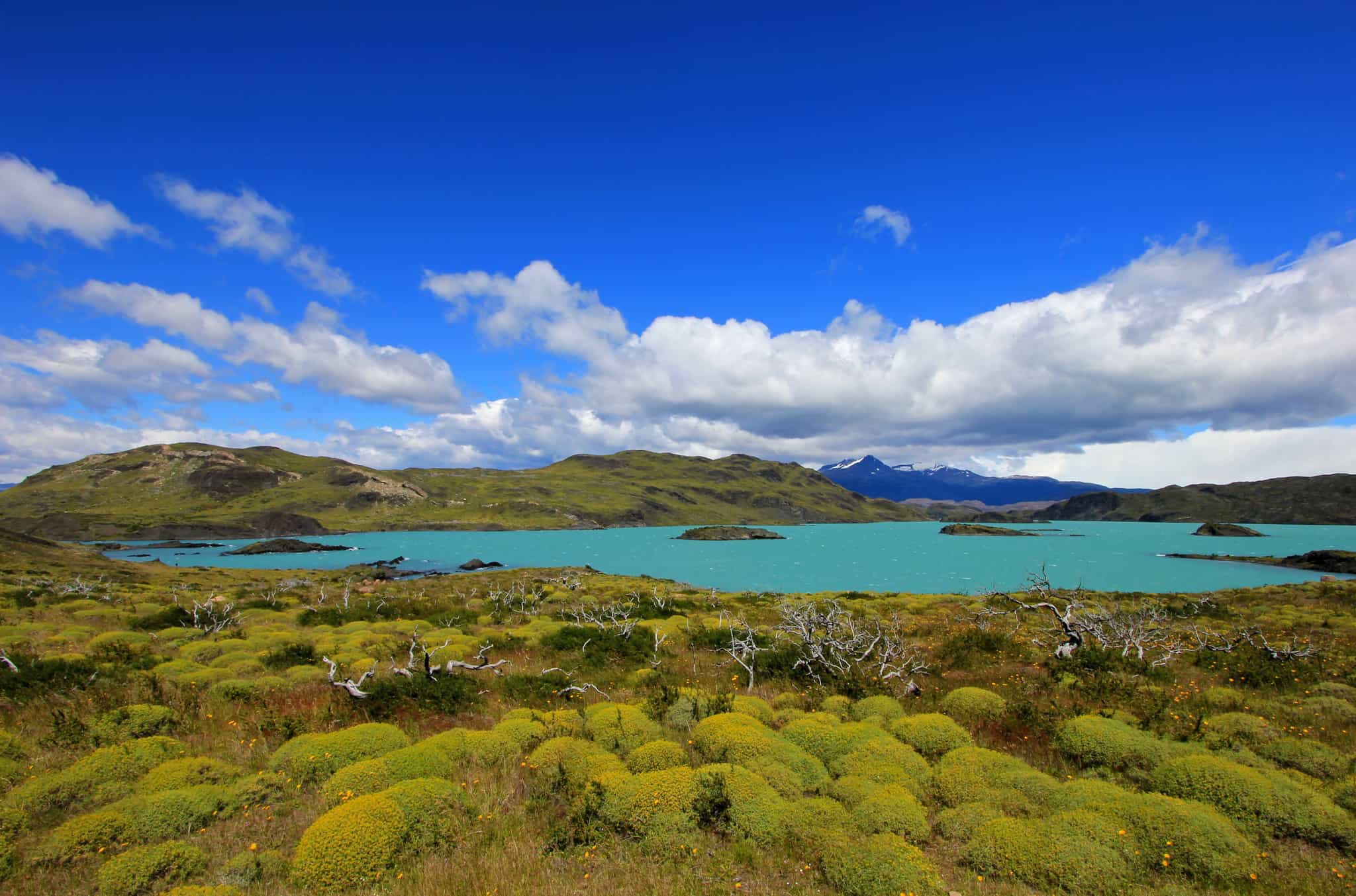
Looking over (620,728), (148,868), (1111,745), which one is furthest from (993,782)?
(148,868)

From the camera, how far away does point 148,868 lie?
7.37m

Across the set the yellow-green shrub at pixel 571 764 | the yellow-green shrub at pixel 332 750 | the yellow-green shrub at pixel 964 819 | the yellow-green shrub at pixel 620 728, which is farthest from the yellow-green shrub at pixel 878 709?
the yellow-green shrub at pixel 332 750

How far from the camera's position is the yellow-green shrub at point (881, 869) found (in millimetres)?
7324

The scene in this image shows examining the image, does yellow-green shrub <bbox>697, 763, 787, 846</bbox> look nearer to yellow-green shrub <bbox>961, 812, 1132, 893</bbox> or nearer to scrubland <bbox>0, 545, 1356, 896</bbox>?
scrubland <bbox>0, 545, 1356, 896</bbox>

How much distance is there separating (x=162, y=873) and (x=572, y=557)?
132438mm

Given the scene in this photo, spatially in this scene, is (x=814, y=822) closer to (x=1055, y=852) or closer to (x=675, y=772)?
(x=675, y=772)

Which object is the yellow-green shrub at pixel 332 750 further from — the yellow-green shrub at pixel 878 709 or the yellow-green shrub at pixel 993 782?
the yellow-green shrub at pixel 993 782

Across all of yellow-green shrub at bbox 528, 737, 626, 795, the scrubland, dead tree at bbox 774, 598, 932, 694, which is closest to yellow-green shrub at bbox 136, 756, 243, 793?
the scrubland

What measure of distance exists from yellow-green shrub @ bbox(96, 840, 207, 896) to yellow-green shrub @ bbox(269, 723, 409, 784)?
89.6 inches

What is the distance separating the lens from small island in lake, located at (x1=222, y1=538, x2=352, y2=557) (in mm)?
146425

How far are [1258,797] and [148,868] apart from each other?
16.2 meters

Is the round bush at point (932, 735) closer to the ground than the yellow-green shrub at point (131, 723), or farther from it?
closer to the ground

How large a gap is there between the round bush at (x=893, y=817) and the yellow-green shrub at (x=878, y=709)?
4.21 m

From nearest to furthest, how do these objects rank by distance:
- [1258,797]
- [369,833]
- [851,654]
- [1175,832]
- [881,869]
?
[881,869]
[369,833]
[1175,832]
[1258,797]
[851,654]
